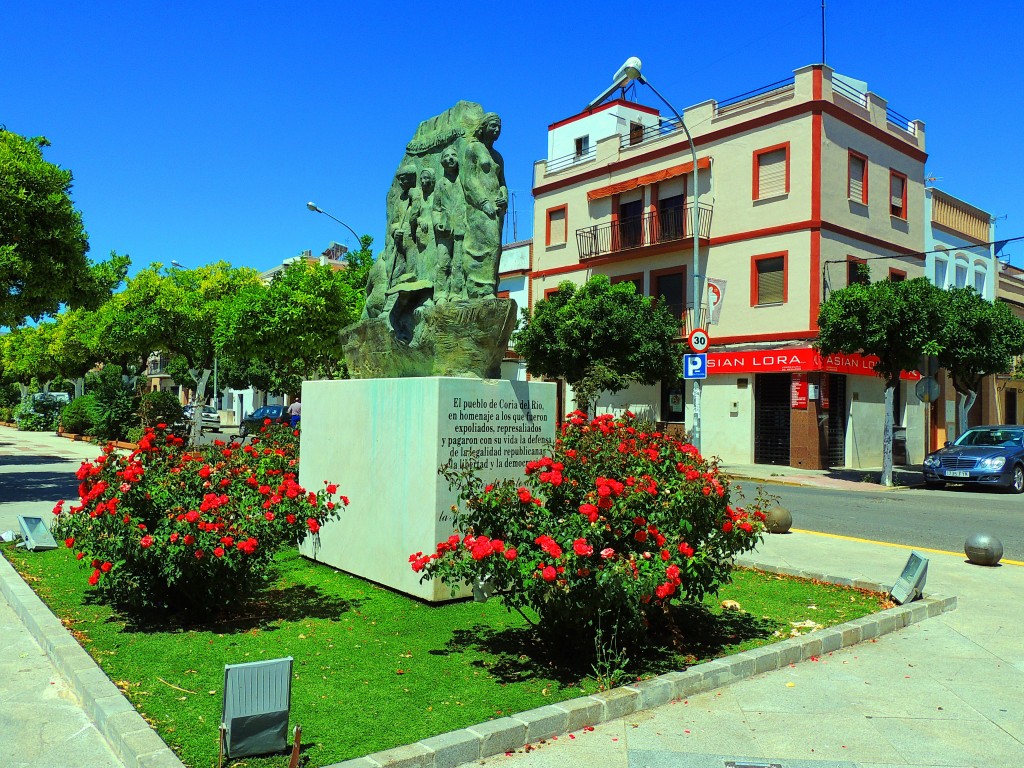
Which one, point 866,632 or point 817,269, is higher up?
point 817,269

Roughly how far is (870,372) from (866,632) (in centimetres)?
2053

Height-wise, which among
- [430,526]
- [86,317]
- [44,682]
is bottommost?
[44,682]

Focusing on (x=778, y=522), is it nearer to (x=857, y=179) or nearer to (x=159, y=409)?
(x=857, y=179)

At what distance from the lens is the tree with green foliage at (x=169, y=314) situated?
101ft

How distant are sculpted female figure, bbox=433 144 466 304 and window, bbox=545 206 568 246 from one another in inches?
918

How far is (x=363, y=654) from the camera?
518 cm

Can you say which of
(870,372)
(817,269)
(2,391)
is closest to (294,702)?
(817,269)

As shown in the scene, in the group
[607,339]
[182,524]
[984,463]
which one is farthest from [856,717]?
[607,339]

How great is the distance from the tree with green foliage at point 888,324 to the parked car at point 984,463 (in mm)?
1097

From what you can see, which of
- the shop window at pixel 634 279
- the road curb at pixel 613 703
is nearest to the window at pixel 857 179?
the shop window at pixel 634 279

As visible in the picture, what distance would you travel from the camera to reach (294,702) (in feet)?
14.1

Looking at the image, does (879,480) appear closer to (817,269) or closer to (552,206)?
(817,269)

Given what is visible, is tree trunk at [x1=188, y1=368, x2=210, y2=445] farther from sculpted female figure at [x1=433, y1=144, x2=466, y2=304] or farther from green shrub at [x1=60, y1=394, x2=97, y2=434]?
sculpted female figure at [x1=433, y1=144, x2=466, y2=304]

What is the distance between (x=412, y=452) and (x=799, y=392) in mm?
18402
